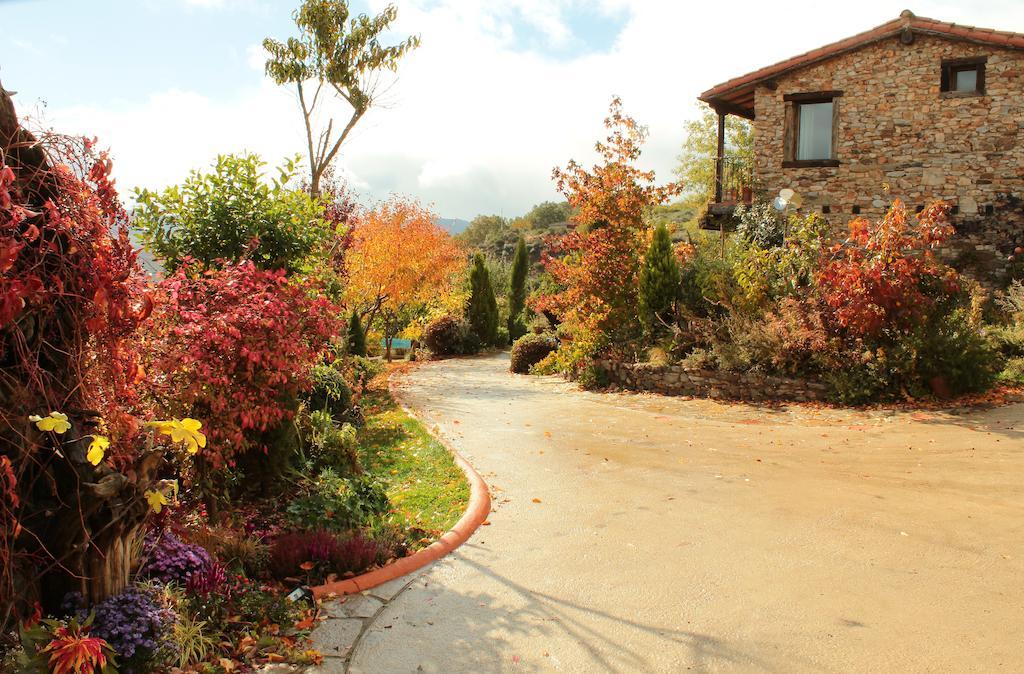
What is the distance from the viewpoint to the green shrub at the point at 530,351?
19.2m

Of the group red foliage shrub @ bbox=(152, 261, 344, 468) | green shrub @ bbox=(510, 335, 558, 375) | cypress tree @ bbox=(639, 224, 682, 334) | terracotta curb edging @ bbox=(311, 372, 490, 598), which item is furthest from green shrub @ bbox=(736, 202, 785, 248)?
red foliage shrub @ bbox=(152, 261, 344, 468)

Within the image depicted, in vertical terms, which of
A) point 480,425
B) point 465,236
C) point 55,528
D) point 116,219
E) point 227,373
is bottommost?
point 480,425

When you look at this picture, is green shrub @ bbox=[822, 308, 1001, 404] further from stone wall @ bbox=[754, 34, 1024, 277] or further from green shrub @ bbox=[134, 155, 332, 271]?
green shrub @ bbox=[134, 155, 332, 271]

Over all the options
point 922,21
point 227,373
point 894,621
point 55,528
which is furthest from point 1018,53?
point 55,528

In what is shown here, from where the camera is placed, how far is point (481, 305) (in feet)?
Result: 89.7

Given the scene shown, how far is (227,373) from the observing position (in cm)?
562

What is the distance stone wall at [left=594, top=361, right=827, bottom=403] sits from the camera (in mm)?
12305

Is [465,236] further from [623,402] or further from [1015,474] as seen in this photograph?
[1015,474]

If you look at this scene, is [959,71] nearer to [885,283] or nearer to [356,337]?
[885,283]

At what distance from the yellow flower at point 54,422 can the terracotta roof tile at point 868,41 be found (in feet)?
61.9

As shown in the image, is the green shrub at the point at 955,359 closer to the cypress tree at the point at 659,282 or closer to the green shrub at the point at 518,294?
the cypress tree at the point at 659,282

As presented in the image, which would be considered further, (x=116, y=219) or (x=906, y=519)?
(x=906, y=519)

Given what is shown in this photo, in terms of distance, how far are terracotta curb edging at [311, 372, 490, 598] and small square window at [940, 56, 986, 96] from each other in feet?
52.7

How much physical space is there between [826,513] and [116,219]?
5.89m
